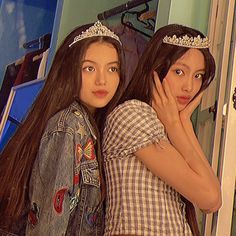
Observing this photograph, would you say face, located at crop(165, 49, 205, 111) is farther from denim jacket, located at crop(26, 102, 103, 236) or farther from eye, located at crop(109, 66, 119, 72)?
denim jacket, located at crop(26, 102, 103, 236)

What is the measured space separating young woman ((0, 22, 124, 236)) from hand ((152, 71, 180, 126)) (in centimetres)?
12

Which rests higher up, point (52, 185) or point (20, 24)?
point (20, 24)

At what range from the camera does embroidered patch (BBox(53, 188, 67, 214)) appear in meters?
1.25

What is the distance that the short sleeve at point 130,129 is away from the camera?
1363mm

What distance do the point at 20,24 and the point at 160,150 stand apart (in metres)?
2.35

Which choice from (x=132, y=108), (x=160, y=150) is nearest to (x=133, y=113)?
(x=132, y=108)

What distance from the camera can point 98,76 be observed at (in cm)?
147

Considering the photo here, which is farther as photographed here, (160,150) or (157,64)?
(157,64)

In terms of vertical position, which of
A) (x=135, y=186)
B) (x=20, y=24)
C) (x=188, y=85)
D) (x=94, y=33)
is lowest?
(x=135, y=186)

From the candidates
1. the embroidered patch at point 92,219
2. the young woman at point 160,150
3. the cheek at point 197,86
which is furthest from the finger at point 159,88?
the embroidered patch at point 92,219

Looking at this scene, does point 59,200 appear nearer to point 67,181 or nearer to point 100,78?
point 67,181

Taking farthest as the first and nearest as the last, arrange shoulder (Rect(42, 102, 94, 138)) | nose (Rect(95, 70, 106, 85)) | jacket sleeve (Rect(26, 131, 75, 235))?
nose (Rect(95, 70, 106, 85)) < shoulder (Rect(42, 102, 94, 138)) < jacket sleeve (Rect(26, 131, 75, 235))

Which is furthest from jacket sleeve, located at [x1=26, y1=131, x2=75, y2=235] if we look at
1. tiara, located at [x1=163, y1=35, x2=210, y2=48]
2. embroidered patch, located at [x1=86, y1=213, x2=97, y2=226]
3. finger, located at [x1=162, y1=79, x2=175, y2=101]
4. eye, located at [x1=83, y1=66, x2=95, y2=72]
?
tiara, located at [x1=163, y1=35, x2=210, y2=48]

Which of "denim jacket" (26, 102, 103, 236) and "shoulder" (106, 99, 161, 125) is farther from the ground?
"shoulder" (106, 99, 161, 125)
